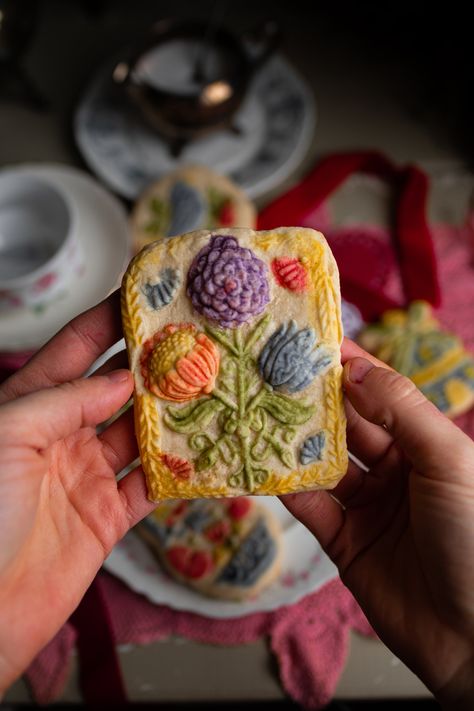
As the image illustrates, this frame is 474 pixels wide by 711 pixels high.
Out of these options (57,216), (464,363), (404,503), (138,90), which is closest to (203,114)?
(138,90)

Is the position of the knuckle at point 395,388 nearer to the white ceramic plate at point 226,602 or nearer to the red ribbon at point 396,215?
the white ceramic plate at point 226,602

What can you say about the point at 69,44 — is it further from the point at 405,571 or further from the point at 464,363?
the point at 405,571

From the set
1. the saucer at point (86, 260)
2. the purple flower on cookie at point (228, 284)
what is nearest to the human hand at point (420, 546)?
the purple flower on cookie at point (228, 284)

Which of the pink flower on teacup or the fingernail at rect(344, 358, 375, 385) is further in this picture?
the pink flower on teacup

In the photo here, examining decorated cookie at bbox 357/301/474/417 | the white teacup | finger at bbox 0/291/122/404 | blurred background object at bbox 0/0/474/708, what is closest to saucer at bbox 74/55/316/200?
blurred background object at bbox 0/0/474/708

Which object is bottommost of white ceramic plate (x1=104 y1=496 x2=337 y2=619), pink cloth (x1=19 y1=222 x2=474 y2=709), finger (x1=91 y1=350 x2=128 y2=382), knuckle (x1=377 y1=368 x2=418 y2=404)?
pink cloth (x1=19 y1=222 x2=474 y2=709)

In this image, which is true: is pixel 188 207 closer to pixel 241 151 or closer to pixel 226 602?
pixel 241 151

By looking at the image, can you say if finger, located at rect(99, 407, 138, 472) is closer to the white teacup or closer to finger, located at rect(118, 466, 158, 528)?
finger, located at rect(118, 466, 158, 528)

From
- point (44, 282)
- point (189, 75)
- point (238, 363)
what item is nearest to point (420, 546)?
point (238, 363)
